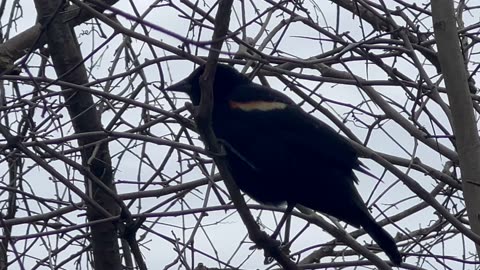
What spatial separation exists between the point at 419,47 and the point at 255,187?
942 millimetres

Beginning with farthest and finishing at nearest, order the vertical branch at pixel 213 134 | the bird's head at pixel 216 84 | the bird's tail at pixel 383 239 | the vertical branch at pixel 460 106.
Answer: the bird's head at pixel 216 84
the bird's tail at pixel 383 239
the vertical branch at pixel 460 106
the vertical branch at pixel 213 134

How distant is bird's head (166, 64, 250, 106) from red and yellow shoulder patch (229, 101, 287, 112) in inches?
3.8

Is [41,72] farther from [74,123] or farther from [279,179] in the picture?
[279,179]

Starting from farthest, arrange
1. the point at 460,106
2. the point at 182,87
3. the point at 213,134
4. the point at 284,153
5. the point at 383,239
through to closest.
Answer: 1. the point at 182,87
2. the point at 284,153
3. the point at 383,239
4. the point at 460,106
5. the point at 213,134

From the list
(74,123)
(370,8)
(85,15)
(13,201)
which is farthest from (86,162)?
(370,8)

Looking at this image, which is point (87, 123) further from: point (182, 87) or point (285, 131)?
point (285, 131)

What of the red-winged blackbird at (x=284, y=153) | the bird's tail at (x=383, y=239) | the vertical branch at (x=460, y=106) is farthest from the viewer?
the red-winged blackbird at (x=284, y=153)

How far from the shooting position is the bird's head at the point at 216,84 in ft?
14.1

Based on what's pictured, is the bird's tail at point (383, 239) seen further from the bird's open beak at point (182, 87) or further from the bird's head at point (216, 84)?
the bird's open beak at point (182, 87)

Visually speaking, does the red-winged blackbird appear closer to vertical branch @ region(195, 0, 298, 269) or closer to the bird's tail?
the bird's tail

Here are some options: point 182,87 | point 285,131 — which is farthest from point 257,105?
point 182,87

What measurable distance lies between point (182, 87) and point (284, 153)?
1.98ft

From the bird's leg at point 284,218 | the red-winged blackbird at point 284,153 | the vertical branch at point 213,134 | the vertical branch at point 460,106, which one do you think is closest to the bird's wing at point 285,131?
the red-winged blackbird at point 284,153

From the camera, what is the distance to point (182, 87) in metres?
4.36
